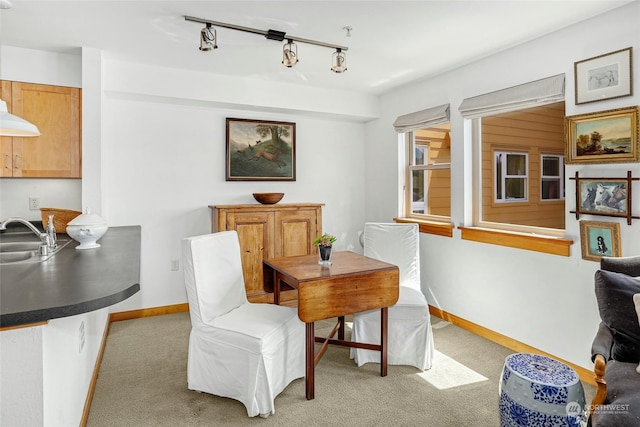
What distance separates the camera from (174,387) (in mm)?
2445

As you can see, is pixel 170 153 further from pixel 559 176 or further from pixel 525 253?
pixel 559 176

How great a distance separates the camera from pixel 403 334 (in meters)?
2.71

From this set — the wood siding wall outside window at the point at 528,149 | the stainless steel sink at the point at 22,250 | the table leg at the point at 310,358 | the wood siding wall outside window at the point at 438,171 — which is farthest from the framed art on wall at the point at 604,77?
the stainless steel sink at the point at 22,250

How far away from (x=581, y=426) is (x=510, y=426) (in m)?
0.28

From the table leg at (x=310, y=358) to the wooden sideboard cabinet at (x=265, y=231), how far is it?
1435 millimetres

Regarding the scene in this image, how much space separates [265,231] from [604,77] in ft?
9.97

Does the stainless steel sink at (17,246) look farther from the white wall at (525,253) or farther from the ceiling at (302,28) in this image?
the white wall at (525,253)

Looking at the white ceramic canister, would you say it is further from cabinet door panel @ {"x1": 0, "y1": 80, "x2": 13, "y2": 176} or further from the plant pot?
the plant pot

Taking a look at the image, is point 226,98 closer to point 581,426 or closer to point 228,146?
point 228,146

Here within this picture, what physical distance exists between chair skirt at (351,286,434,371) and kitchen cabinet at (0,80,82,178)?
275 cm

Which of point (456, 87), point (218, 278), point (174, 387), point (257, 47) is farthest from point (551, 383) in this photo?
point (257, 47)

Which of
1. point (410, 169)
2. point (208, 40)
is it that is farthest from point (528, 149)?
point (208, 40)

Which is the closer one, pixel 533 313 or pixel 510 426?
pixel 510 426

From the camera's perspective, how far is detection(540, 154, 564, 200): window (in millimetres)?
2790
